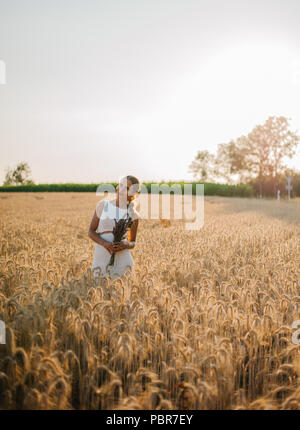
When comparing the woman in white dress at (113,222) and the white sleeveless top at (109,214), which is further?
the white sleeveless top at (109,214)

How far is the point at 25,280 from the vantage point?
4105 mm

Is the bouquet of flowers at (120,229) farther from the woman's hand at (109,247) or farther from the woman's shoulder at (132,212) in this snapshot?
the woman's shoulder at (132,212)

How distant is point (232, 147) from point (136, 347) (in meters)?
77.8

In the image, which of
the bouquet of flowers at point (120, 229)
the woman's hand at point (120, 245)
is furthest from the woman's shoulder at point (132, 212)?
the woman's hand at point (120, 245)

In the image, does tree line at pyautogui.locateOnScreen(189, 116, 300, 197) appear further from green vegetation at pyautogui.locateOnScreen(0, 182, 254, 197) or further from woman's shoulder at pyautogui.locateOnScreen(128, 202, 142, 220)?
woman's shoulder at pyautogui.locateOnScreen(128, 202, 142, 220)

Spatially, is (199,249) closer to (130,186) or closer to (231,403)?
(130,186)

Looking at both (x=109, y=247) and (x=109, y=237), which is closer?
(x=109, y=247)

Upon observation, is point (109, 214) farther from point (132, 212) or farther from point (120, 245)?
point (120, 245)

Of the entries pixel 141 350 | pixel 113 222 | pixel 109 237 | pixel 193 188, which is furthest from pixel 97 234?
pixel 193 188

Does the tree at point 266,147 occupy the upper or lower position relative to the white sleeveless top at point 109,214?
upper

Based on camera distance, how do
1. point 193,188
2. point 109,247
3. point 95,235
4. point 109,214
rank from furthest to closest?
point 193,188, point 109,214, point 95,235, point 109,247

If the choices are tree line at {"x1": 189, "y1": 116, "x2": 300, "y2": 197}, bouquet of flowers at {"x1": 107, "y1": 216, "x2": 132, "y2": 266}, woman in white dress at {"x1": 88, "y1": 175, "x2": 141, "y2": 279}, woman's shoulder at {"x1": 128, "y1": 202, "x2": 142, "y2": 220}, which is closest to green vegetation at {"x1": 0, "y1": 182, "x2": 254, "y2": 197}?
tree line at {"x1": 189, "y1": 116, "x2": 300, "y2": 197}

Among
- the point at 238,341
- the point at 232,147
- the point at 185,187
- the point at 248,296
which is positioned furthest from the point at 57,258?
the point at 232,147

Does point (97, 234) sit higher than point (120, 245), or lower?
higher
